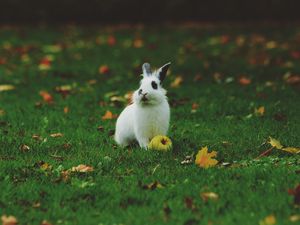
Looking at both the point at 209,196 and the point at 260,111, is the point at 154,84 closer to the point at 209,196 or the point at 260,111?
the point at 209,196

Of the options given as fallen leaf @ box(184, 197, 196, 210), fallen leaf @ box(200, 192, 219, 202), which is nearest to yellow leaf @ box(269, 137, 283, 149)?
fallen leaf @ box(200, 192, 219, 202)

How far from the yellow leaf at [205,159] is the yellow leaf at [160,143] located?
0.44 metres

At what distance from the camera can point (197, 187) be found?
4.67 metres

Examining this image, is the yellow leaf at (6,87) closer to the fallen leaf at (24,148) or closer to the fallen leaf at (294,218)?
the fallen leaf at (24,148)

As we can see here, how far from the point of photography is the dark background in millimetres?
17375

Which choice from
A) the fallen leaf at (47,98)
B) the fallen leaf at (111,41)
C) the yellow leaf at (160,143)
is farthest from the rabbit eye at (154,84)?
the fallen leaf at (111,41)

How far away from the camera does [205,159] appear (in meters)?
5.28

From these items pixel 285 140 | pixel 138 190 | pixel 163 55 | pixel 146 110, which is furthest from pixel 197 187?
pixel 163 55

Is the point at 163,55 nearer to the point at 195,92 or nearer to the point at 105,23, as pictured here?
the point at 195,92

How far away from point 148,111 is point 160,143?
1.03 ft

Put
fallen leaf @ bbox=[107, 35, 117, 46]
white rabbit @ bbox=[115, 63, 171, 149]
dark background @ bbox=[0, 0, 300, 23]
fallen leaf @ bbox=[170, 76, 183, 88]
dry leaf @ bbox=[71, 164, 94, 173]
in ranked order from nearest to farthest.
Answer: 1. dry leaf @ bbox=[71, 164, 94, 173]
2. white rabbit @ bbox=[115, 63, 171, 149]
3. fallen leaf @ bbox=[170, 76, 183, 88]
4. fallen leaf @ bbox=[107, 35, 117, 46]
5. dark background @ bbox=[0, 0, 300, 23]

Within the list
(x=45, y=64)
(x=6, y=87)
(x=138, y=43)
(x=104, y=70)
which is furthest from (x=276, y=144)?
(x=138, y=43)

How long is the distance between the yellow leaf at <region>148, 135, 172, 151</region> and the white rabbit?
0.14 meters

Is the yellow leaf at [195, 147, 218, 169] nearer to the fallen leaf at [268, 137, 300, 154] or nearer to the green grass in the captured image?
the green grass
